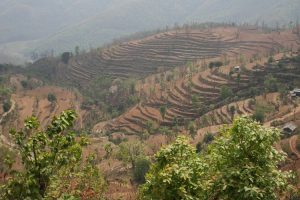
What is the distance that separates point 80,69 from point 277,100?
87.2 metres

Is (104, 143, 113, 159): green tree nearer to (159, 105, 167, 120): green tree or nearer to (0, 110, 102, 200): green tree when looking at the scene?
(159, 105, 167, 120): green tree

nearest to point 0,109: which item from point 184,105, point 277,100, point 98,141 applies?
point 98,141

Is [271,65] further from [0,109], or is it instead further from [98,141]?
[0,109]

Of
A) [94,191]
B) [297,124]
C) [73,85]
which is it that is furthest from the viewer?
[73,85]

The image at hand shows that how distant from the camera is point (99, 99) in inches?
4419

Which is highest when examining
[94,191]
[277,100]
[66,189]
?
[66,189]

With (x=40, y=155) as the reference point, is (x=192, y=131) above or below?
below

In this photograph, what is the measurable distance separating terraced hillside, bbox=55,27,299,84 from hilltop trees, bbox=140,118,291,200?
11625cm

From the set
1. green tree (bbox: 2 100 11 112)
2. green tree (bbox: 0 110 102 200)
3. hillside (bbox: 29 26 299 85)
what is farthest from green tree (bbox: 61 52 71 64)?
green tree (bbox: 0 110 102 200)

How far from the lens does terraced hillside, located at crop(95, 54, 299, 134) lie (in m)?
79.3

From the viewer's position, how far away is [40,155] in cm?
1219

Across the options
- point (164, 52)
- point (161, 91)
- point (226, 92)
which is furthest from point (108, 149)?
point (164, 52)

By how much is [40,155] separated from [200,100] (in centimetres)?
7366

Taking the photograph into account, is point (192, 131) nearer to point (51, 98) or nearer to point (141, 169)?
point (141, 169)
